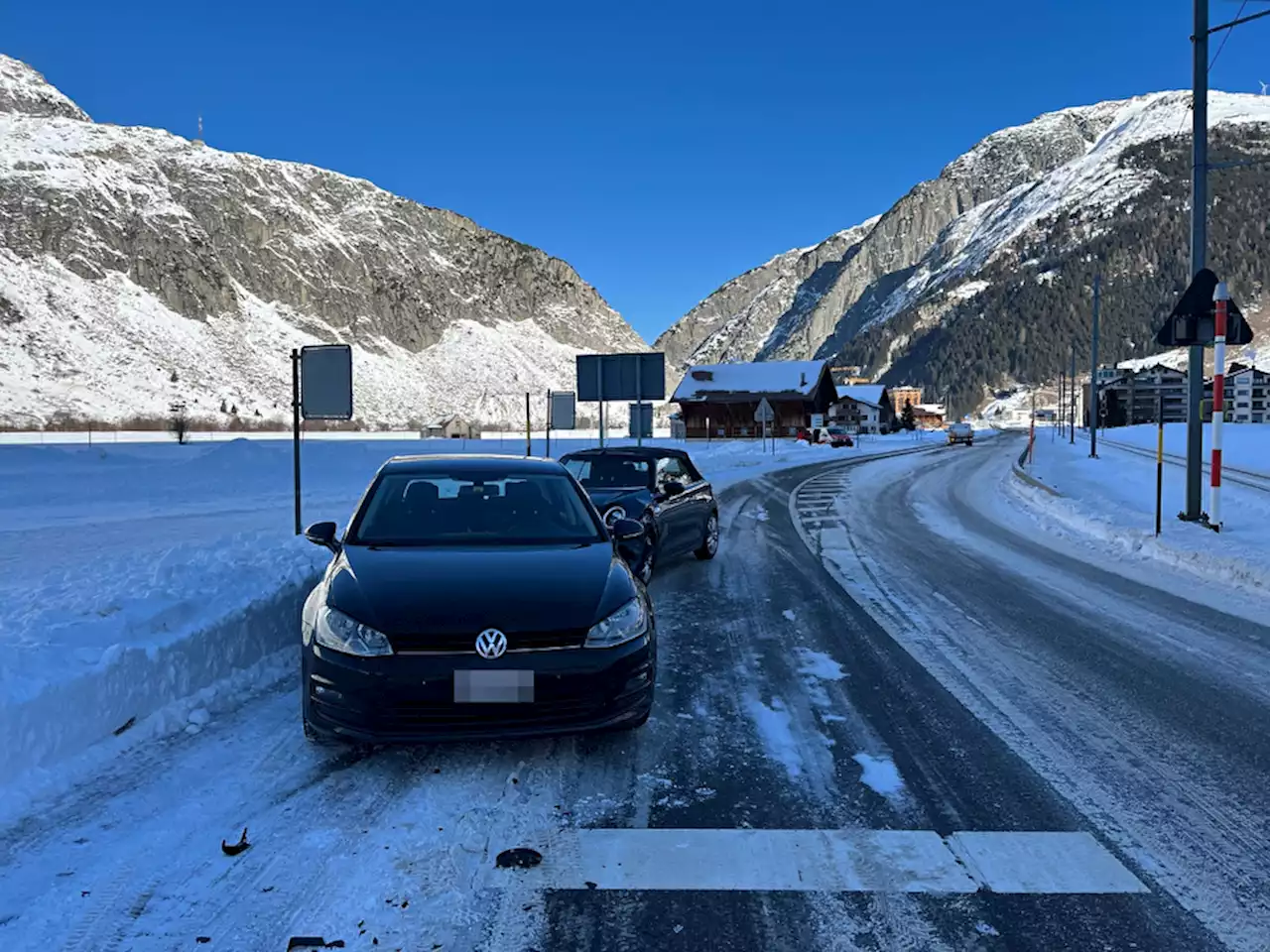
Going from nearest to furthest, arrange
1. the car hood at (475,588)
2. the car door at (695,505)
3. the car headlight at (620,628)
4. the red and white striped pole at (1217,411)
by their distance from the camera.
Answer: the car hood at (475,588)
the car headlight at (620,628)
the car door at (695,505)
the red and white striped pole at (1217,411)

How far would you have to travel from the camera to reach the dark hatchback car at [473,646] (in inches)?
147

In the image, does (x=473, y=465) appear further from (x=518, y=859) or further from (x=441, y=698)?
(x=518, y=859)

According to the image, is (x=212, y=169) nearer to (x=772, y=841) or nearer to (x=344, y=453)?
(x=344, y=453)

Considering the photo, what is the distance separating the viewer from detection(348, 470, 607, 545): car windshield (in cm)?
512

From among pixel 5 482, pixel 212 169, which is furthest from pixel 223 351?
pixel 5 482

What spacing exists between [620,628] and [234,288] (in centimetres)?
14500

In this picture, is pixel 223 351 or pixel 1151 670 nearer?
Answer: pixel 1151 670

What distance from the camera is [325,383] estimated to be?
10.7 m

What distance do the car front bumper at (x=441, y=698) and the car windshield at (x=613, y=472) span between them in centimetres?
573

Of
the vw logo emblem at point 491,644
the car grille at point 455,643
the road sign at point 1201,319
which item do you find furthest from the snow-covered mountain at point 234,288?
the vw logo emblem at point 491,644

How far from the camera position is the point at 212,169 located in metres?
147

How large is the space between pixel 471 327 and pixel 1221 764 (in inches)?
6445

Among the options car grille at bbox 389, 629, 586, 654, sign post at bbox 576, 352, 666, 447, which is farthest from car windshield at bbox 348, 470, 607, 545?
sign post at bbox 576, 352, 666, 447

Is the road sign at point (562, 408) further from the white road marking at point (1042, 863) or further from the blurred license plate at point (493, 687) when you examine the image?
the white road marking at point (1042, 863)
